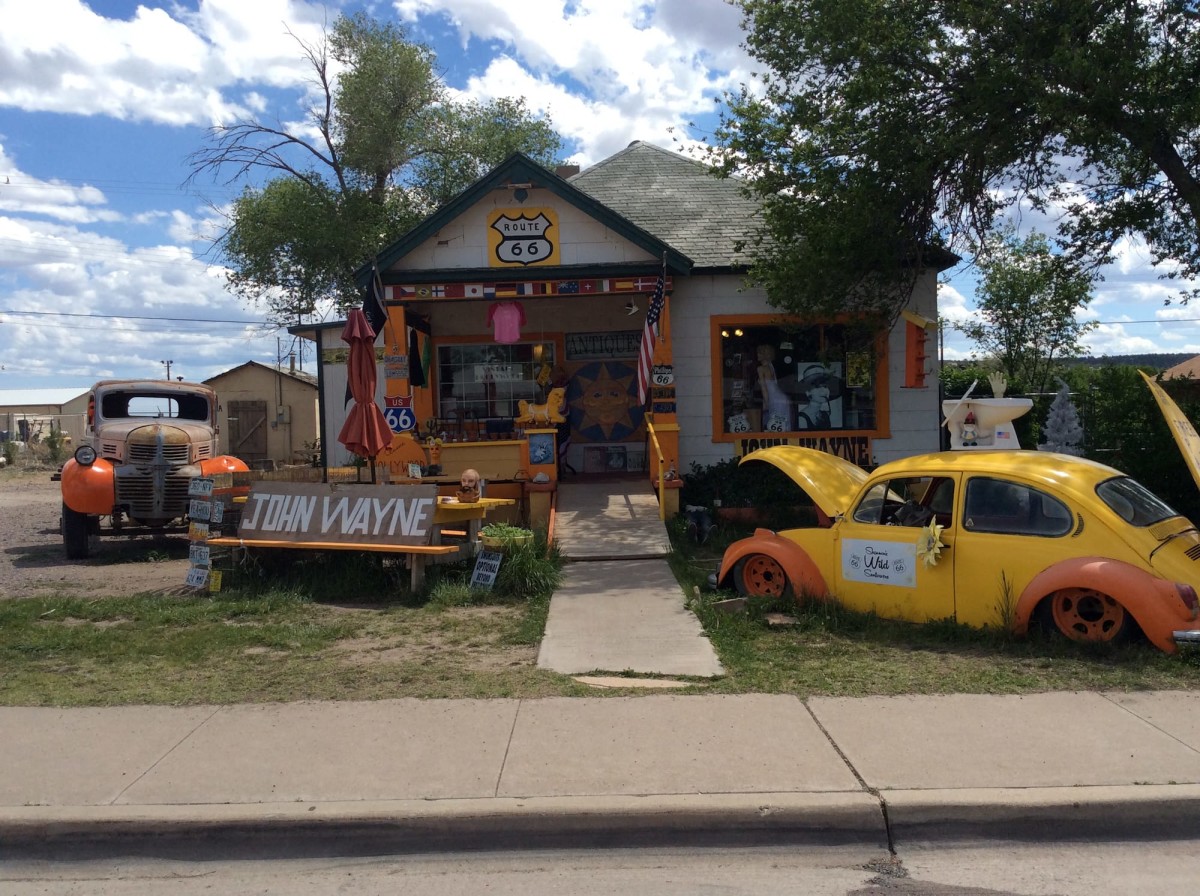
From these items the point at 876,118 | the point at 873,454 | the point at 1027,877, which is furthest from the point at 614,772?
the point at 873,454

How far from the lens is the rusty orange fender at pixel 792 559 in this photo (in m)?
7.95

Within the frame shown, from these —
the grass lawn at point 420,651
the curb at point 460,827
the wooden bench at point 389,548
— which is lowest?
the curb at point 460,827

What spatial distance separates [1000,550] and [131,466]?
10.8 metres

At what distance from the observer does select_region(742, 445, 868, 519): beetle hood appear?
803cm

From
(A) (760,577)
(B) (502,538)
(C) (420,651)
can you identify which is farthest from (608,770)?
(B) (502,538)

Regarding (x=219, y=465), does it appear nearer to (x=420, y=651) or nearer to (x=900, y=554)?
(x=420, y=651)

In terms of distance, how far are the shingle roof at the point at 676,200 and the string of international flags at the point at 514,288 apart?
4.27 feet

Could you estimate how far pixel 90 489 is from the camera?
40.2 feet

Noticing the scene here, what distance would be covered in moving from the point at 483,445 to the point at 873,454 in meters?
5.87

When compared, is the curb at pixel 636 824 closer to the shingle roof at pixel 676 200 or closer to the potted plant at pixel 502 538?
the potted plant at pixel 502 538

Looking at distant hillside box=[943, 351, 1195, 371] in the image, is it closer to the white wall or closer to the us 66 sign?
the white wall

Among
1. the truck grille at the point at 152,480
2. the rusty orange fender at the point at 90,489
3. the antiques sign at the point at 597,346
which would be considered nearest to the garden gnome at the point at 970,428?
the antiques sign at the point at 597,346

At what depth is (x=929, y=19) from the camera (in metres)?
11.3

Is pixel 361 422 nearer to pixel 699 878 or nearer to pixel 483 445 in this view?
pixel 483 445
